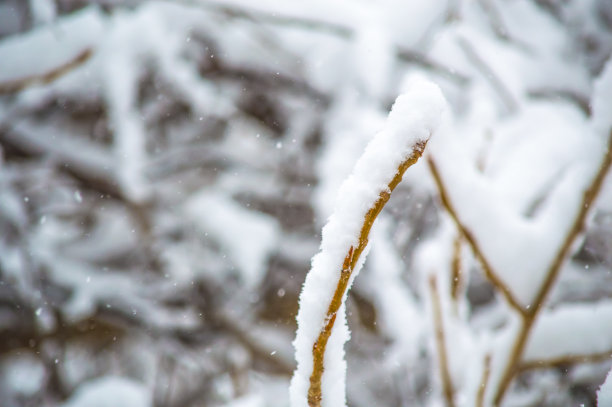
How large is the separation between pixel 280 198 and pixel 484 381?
173 cm

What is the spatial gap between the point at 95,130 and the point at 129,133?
0.59 metres

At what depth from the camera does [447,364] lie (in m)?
0.72

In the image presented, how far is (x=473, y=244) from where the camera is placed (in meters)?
0.57

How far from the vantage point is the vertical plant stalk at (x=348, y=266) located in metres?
0.34

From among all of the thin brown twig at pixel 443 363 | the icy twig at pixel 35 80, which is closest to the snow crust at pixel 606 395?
the thin brown twig at pixel 443 363

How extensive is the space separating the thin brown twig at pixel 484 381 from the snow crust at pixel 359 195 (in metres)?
0.35

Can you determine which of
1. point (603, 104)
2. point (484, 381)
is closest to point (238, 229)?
point (484, 381)

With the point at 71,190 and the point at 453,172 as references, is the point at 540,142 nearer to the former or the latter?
the point at 453,172

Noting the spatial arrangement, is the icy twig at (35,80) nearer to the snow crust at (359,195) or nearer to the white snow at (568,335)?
the snow crust at (359,195)

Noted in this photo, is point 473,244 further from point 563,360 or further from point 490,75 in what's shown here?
point 490,75

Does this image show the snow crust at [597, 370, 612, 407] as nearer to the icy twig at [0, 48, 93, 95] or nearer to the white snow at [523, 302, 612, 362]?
the white snow at [523, 302, 612, 362]

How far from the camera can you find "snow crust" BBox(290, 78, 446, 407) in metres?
0.35

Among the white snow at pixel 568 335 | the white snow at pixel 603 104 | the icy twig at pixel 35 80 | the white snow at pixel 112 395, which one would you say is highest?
the icy twig at pixel 35 80

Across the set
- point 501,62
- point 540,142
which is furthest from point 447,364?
point 501,62
